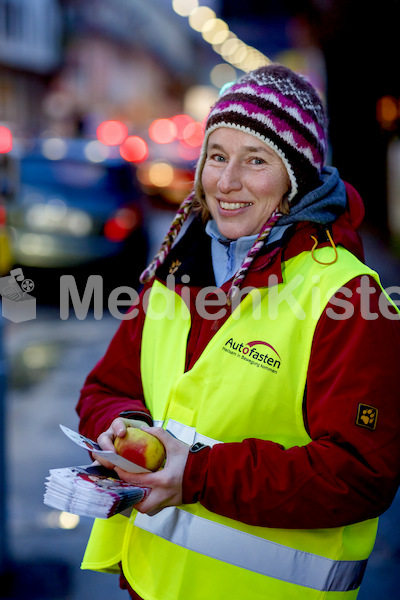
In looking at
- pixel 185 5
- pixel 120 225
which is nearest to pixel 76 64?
pixel 185 5

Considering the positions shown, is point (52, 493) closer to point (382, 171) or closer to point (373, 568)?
point (373, 568)

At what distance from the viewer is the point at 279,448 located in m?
1.69

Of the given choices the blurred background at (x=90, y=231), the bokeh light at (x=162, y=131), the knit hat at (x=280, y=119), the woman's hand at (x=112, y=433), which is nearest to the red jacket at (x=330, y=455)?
the woman's hand at (x=112, y=433)

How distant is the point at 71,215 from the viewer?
341 inches

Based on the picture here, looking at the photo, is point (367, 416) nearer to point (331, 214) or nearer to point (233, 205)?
point (331, 214)

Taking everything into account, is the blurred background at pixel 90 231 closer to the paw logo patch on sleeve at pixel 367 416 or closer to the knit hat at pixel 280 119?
the knit hat at pixel 280 119

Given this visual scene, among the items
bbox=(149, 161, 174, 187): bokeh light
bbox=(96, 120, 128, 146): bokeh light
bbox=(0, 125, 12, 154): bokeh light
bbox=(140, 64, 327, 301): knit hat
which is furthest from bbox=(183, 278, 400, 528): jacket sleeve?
bbox=(96, 120, 128, 146): bokeh light

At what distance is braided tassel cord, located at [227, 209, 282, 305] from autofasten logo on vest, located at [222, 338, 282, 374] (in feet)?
0.42

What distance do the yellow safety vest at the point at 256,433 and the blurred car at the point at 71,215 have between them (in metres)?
7.09

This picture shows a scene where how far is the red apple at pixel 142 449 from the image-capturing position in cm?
171

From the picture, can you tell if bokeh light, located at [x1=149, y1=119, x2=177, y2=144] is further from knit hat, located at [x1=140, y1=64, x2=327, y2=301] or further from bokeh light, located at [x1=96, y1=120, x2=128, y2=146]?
knit hat, located at [x1=140, y1=64, x2=327, y2=301]

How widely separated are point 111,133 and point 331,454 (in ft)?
76.0

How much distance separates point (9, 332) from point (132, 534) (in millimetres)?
6337

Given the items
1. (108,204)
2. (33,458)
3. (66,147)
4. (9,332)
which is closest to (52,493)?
(33,458)
